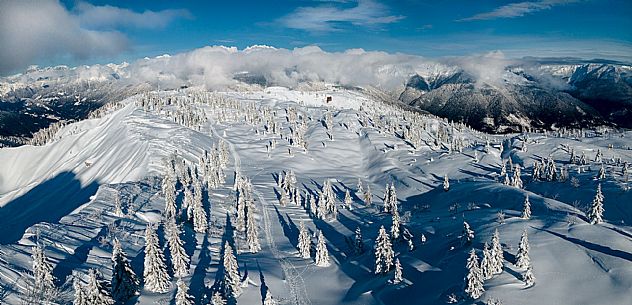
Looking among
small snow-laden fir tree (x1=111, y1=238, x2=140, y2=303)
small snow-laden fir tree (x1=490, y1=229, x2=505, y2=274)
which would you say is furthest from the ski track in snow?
small snow-laden fir tree (x1=490, y1=229, x2=505, y2=274)

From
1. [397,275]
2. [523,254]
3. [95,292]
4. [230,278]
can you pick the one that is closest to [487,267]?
[523,254]

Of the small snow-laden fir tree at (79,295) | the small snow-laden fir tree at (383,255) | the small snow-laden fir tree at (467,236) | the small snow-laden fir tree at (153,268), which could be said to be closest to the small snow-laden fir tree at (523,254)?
the small snow-laden fir tree at (467,236)

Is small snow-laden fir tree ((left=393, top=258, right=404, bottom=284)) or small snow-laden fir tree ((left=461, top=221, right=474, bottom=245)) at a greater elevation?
small snow-laden fir tree ((left=461, top=221, right=474, bottom=245))

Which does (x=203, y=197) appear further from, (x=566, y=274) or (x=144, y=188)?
(x=566, y=274)

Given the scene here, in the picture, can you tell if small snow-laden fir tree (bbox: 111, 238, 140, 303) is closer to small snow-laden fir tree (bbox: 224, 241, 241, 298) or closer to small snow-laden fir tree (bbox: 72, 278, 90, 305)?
small snow-laden fir tree (bbox: 72, 278, 90, 305)

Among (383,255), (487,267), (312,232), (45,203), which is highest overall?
(487,267)

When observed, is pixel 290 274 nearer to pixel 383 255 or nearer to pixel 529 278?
pixel 383 255

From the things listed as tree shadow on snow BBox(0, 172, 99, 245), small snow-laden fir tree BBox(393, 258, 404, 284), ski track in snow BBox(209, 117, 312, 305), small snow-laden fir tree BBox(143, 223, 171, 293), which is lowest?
tree shadow on snow BBox(0, 172, 99, 245)

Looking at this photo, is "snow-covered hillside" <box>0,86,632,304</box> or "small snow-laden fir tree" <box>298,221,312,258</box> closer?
"snow-covered hillside" <box>0,86,632,304</box>
